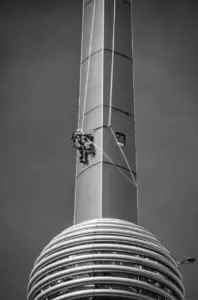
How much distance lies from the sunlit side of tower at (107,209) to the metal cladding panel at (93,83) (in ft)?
0.06

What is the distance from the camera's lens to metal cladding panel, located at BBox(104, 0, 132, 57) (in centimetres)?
997

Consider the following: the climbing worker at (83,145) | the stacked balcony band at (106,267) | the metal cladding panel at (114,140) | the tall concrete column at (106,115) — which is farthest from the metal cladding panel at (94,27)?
the stacked balcony band at (106,267)

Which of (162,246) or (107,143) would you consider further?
(107,143)

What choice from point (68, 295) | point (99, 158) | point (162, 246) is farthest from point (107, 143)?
point (68, 295)

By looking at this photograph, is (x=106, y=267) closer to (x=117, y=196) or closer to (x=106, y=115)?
(x=117, y=196)

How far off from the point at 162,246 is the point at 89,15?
15.6ft

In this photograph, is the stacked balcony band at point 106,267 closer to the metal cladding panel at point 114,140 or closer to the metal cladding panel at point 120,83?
the metal cladding panel at point 114,140

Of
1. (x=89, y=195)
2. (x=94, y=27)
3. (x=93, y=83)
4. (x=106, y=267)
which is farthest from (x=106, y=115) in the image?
(x=106, y=267)

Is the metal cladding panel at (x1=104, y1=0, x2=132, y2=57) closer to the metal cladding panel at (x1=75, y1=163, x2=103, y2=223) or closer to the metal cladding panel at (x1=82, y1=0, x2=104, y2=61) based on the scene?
the metal cladding panel at (x1=82, y1=0, x2=104, y2=61)

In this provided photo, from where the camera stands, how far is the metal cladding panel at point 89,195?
26.9ft

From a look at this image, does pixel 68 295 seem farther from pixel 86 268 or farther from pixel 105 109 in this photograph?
pixel 105 109

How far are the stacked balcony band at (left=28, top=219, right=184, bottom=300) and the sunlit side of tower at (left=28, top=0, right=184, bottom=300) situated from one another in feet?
0.03

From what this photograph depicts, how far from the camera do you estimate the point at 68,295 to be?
6.63 m

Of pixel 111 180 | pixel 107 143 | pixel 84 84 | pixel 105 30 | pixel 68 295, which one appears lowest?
pixel 68 295
